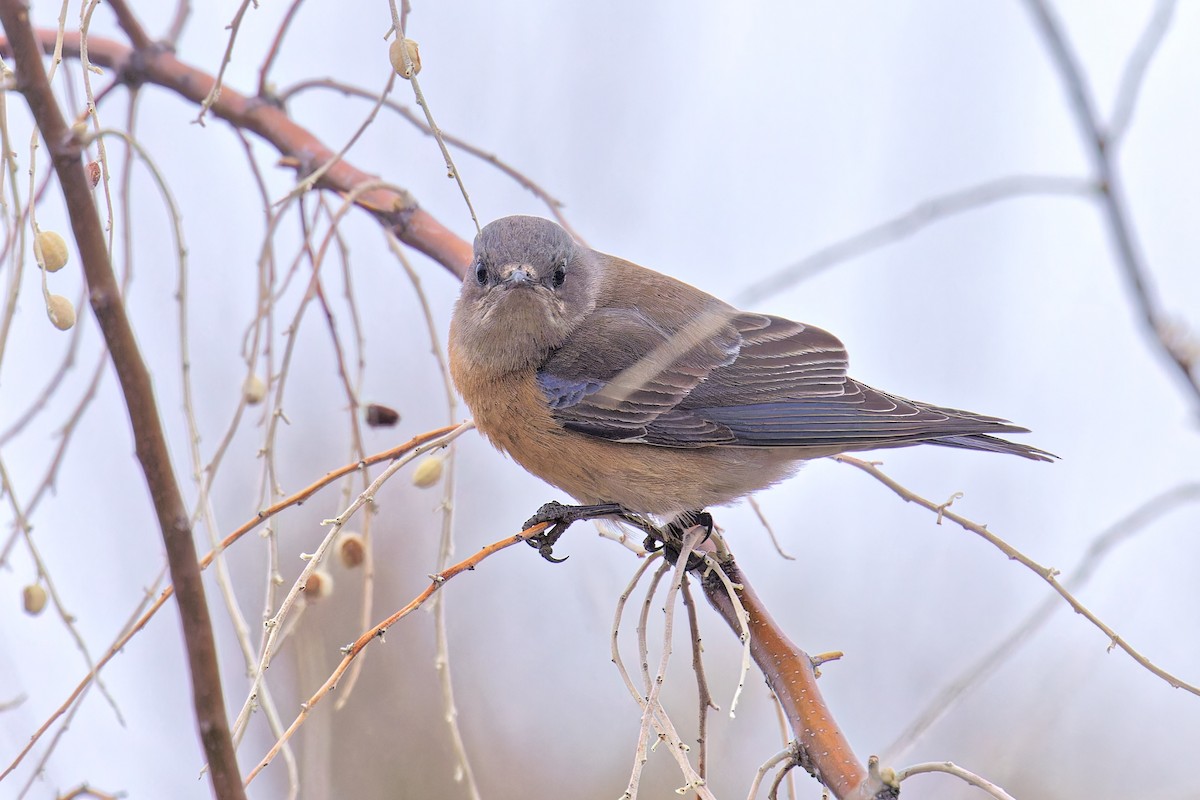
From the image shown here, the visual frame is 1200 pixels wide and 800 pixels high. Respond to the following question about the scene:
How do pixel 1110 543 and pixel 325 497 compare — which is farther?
pixel 325 497

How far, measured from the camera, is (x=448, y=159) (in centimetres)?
195

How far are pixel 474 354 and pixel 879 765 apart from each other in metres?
2.25

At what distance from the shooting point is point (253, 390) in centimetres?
260

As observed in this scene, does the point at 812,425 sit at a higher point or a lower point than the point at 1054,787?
higher

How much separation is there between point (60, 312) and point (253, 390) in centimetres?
66

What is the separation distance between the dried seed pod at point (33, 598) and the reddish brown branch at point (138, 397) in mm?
1314

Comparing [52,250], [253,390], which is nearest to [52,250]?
[52,250]

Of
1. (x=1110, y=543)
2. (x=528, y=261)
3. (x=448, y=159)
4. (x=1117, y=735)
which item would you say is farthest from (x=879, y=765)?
(x=1117, y=735)

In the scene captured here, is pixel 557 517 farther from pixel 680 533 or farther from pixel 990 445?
pixel 990 445

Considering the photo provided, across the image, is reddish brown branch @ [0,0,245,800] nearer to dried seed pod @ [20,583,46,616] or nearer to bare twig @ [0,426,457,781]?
bare twig @ [0,426,457,781]

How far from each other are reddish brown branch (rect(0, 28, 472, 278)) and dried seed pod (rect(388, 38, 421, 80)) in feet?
2.65

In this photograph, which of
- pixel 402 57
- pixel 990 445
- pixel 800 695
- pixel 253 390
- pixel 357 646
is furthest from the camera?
pixel 990 445

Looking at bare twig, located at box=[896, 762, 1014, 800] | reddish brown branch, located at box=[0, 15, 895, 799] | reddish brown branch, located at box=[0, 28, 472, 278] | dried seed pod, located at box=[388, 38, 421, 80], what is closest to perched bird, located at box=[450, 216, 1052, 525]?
reddish brown branch, located at box=[0, 28, 472, 278]

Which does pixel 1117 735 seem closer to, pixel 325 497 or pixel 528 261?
pixel 528 261
